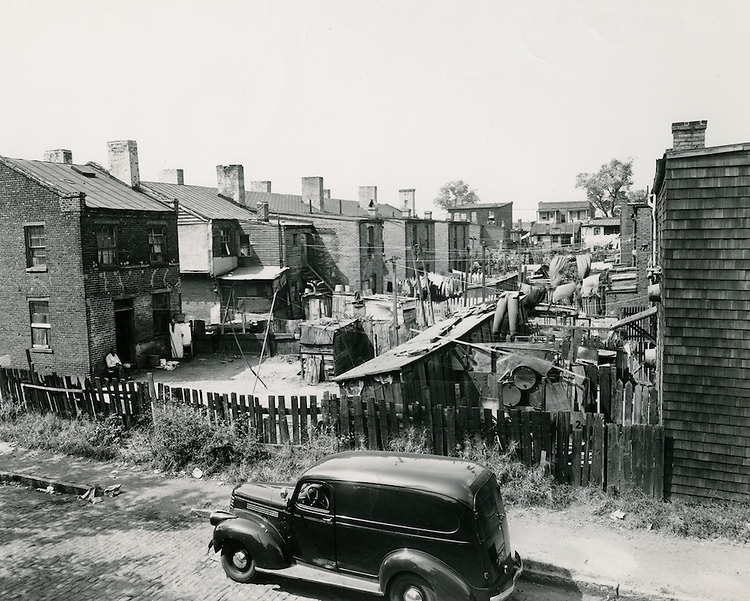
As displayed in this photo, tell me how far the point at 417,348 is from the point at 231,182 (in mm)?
27742

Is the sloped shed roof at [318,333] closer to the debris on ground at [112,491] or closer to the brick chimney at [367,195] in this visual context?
the debris on ground at [112,491]

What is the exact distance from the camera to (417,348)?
600 inches

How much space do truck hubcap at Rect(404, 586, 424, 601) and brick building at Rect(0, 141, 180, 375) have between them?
17334 millimetres

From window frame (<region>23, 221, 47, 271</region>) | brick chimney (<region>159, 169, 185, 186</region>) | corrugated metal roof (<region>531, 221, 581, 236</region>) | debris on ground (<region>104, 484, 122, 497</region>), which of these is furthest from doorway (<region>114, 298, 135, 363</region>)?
corrugated metal roof (<region>531, 221, 581, 236</region>)

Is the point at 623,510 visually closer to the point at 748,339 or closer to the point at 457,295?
the point at 748,339

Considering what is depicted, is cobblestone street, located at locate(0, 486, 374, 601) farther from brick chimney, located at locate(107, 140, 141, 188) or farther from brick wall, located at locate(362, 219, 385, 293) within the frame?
brick wall, located at locate(362, 219, 385, 293)

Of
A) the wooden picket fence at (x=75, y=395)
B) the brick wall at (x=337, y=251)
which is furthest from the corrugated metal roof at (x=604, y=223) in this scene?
the wooden picket fence at (x=75, y=395)

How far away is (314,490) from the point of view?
7.52m

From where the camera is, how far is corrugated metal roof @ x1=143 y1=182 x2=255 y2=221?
110 feet

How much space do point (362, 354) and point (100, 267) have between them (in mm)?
9970

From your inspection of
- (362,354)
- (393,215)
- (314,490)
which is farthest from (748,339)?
(393,215)

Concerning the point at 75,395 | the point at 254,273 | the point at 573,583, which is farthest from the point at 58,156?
the point at 573,583

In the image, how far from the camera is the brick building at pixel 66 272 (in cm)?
2083

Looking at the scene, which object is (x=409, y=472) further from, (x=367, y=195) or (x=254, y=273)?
(x=367, y=195)
